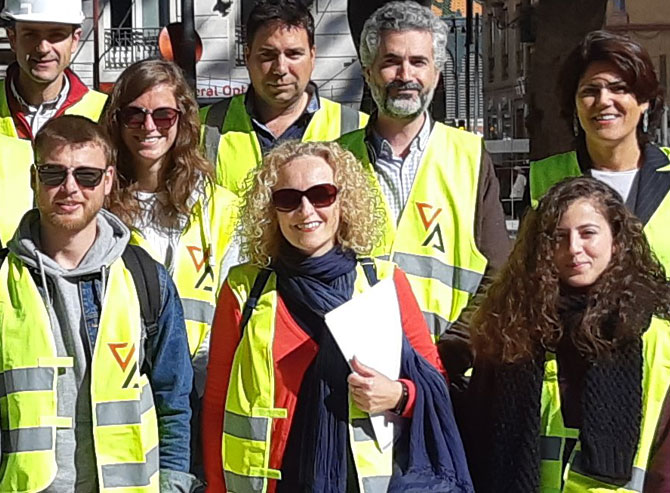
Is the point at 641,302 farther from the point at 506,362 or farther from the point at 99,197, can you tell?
the point at 99,197

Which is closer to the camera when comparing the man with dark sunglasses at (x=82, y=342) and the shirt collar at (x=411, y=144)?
the man with dark sunglasses at (x=82, y=342)

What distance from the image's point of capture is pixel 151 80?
4.44 metres

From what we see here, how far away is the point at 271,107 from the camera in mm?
5027

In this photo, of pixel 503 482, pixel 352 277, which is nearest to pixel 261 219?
pixel 352 277

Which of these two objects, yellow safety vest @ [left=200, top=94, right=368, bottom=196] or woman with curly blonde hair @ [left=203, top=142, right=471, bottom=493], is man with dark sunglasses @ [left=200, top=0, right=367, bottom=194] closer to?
yellow safety vest @ [left=200, top=94, right=368, bottom=196]

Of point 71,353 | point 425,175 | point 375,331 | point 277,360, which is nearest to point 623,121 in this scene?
point 425,175

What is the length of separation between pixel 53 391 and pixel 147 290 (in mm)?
396

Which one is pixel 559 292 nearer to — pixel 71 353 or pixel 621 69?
pixel 621 69

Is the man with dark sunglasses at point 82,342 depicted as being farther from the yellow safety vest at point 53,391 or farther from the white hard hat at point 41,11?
the white hard hat at point 41,11

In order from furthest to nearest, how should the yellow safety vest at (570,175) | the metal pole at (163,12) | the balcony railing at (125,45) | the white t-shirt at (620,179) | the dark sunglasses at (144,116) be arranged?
the balcony railing at (125,45) < the metal pole at (163,12) < the dark sunglasses at (144,116) < the white t-shirt at (620,179) < the yellow safety vest at (570,175)

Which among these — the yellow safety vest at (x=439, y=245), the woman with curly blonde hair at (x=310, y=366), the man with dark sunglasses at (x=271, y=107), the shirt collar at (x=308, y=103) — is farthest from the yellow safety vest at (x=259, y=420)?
the shirt collar at (x=308, y=103)

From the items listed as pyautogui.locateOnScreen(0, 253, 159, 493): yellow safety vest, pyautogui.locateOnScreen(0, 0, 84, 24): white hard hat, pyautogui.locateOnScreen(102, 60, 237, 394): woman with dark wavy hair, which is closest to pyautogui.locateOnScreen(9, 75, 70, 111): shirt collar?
pyautogui.locateOnScreen(0, 0, 84, 24): white hard hat

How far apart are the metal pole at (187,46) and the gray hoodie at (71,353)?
11.8 ft

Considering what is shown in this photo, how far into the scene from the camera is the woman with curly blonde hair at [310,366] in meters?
3.65
